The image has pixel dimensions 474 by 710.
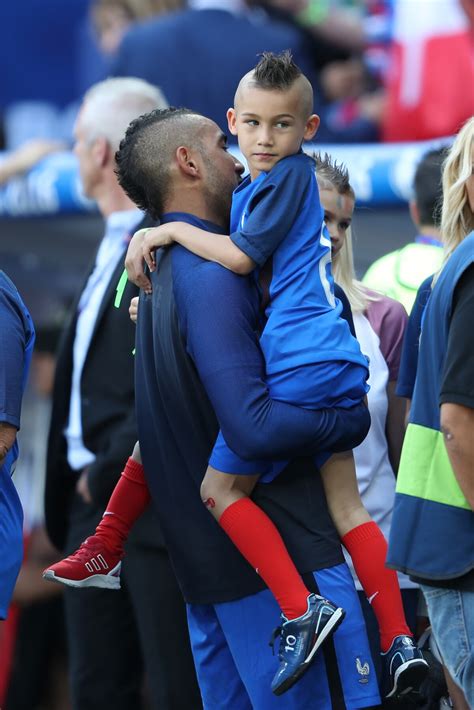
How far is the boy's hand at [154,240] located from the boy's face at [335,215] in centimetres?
62

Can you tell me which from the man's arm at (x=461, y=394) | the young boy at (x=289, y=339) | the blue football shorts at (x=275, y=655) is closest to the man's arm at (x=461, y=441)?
the man's arm at (x=461, y=394)

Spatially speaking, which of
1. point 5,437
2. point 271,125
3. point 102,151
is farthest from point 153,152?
point 102,151

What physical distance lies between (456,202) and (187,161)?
61 cm

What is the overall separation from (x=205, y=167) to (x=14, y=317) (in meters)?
0.60

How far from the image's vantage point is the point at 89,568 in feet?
10.4

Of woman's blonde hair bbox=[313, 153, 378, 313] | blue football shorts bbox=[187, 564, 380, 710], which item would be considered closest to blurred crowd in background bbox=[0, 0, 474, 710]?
woman's blonde hair bbox=[313, 153, 378, 313]

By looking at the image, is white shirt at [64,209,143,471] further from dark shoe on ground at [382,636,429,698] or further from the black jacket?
dark shoe on ground at [382,636,429,698]

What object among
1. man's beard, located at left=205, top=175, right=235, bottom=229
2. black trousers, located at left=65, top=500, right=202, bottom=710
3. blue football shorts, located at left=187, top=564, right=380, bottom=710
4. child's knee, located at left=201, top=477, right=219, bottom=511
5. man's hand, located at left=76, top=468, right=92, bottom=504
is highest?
man's beard, located at left=205, top=175, right=235, bottom=229

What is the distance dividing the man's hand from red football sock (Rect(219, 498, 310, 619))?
134cm

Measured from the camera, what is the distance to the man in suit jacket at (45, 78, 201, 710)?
3.96 m

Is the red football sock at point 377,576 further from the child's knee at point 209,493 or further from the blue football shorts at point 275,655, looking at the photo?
the child's knee at point 209,493

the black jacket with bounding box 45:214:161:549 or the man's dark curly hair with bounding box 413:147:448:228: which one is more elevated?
the man's dark curly hair with bounding box 413:147:448:228

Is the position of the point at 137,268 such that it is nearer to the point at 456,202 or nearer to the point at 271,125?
the point at 271,125

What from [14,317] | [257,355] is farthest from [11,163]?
[257,355]
